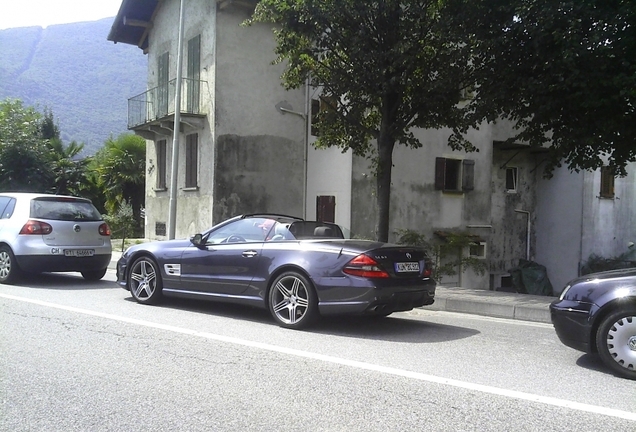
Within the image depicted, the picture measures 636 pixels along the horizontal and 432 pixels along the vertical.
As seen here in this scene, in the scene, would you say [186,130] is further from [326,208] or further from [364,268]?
[364,268]

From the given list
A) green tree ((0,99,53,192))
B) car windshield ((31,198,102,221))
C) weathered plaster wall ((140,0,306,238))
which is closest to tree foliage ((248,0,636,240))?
car windshield ((31,198,102,221))

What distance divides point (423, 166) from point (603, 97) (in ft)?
31.1

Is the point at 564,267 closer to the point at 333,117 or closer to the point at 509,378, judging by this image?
the point at 333,117

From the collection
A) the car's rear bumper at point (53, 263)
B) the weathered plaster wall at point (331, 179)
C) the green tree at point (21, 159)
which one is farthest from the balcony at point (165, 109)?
the car's rear bumper at point (53, 263)

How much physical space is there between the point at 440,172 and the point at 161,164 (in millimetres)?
10332

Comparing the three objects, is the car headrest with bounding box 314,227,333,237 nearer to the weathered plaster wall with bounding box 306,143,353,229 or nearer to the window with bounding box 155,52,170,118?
the weathered plaster wall with bounding box 306,143,353,229

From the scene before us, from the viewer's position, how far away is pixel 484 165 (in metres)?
22.6

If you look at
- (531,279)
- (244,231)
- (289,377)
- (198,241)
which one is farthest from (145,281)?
(531,279)

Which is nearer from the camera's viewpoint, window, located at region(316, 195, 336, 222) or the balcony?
window, located at region(316, 195, 336, 222)

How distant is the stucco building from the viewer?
20.2 m

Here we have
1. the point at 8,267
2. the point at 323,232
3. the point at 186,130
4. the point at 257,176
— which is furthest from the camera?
the point at 186,130

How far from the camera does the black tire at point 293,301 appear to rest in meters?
7.68

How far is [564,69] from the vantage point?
37.8 ft

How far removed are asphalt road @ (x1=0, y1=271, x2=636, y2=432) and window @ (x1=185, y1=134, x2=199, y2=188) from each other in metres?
13.0
